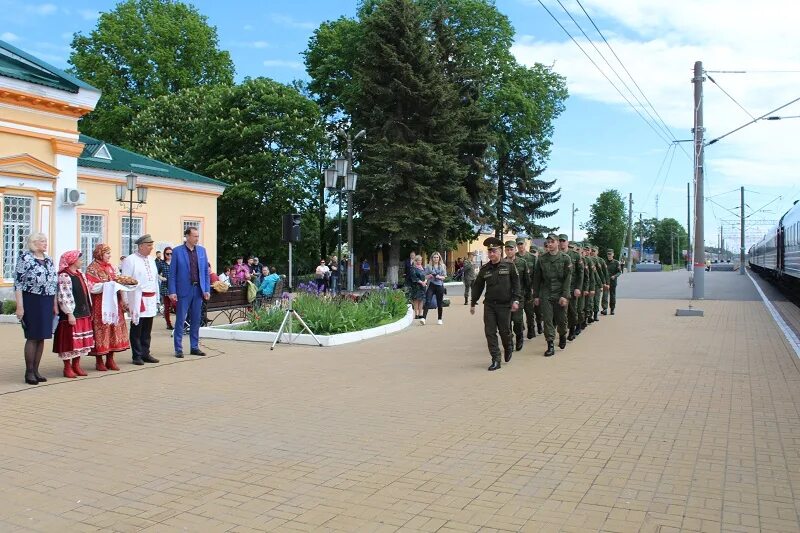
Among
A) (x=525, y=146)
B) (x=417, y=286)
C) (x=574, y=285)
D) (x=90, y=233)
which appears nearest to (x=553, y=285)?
(x=574, y=285)

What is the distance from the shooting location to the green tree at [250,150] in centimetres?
3831

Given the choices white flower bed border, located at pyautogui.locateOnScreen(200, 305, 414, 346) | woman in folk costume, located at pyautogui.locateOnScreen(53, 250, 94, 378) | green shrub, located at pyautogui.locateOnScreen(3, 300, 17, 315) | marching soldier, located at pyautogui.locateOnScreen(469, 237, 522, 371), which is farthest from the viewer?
green shrub, located at pyautogui.locateOnScreen(3, 300, 17, 315)

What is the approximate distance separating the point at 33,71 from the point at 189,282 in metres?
11.6

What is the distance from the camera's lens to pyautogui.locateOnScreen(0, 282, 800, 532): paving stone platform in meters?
4.39

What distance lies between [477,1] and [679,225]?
108152mm

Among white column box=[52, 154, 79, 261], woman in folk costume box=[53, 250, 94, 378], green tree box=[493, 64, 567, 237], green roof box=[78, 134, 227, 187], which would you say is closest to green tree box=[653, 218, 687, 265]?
green tree box=[493, 64, 567, 237]

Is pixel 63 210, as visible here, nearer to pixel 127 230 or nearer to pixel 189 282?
pixel 127 230

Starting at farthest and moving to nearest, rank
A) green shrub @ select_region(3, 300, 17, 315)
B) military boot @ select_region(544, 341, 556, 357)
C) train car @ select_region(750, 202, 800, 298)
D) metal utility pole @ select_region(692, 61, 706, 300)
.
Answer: train car @ select_region(750, 202, 800, 298)
metal utility pole @ select_region(692, 61, 706, 300)
green shrub @ select_region(3, 300, 17, 315)
military boot @ select_region(544, 341, 556, 357)

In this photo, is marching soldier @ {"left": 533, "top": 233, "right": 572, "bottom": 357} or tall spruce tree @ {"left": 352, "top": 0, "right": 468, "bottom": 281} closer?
marching soldier @ {"left": 533, "top": 233, "right": 572, "bottom": 357}

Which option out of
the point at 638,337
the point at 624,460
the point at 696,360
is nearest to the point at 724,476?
the point at 624,460

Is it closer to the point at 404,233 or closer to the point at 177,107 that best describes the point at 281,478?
the point at 404,233

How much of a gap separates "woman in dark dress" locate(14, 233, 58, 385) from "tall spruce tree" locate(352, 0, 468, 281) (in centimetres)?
2708

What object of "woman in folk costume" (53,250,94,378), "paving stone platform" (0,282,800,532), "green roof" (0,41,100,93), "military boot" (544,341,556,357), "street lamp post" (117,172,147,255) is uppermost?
"green roof" (0,41,100,93)

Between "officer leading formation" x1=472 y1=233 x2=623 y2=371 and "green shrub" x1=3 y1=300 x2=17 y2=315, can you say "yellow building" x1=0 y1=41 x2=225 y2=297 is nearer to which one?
"green shrub" x1=3 y1=300 x2=17 y2=315
